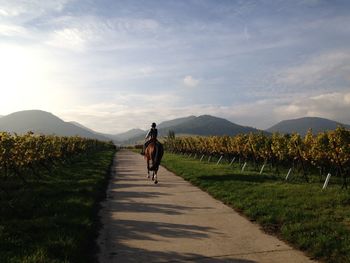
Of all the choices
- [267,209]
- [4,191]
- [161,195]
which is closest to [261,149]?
[161,195]

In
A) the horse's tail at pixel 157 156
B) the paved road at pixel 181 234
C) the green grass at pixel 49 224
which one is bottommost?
the paved road at pixel 181 234

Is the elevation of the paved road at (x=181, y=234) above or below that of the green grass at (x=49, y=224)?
below

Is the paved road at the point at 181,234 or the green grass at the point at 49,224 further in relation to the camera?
the paved road at the point at 181,234

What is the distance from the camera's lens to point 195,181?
20.0m

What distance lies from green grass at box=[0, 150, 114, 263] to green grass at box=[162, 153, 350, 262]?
4415 mm

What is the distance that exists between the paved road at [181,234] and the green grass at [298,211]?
410mm

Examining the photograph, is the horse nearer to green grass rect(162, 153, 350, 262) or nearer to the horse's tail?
the horse's tail

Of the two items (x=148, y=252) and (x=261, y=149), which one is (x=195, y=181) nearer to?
(x=261, y=149)

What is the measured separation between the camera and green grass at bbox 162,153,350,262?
830cm

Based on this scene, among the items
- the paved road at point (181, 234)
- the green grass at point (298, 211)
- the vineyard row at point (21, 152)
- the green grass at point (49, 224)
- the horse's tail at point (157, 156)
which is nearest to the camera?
the green grass at point (49, 224)

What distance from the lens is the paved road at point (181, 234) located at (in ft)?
25.7

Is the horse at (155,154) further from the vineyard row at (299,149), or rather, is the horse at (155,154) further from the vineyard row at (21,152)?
the vineyard row at (299,149)

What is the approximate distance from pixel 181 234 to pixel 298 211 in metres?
3.84

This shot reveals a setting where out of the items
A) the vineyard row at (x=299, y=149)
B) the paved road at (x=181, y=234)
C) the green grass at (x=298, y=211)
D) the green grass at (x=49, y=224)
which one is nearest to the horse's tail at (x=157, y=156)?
the green grass at (x=298, y=211)
